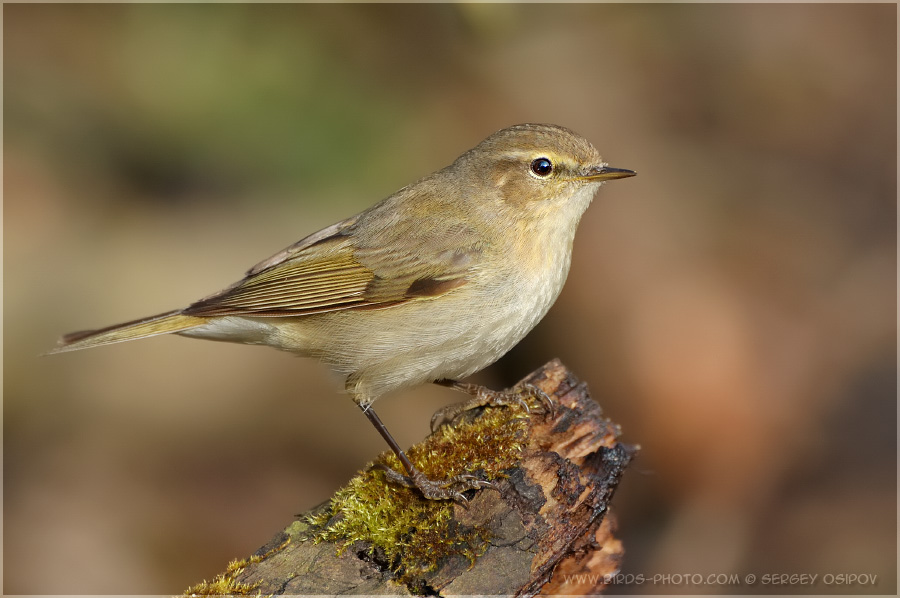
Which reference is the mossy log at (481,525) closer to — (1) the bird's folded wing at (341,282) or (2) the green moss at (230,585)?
(2) the green moss at (230,585)

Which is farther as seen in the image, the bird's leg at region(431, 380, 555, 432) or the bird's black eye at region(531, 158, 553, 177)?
the bird's black eye at region(531, 158, 553, 177)

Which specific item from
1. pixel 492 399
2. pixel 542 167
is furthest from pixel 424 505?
pixel 542 167

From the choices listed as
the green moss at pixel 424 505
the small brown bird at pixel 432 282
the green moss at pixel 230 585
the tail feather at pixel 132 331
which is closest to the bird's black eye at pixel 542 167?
the small brown bird at pixel 432 282

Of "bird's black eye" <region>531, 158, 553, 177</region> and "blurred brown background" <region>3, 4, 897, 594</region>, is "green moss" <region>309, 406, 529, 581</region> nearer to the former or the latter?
"bird's black eye" <region>531, 158, 553, 177</region>

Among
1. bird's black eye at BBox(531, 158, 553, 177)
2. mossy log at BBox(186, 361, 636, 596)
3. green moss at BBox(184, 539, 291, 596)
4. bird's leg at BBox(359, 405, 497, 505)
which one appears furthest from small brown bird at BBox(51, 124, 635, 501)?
green moss at BBox(184, 539, 291, 596)

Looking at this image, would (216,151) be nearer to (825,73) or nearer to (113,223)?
(113,223)

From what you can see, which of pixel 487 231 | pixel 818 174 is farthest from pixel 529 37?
pixel 487 231

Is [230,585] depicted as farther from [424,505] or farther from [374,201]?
[374,201]
